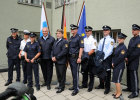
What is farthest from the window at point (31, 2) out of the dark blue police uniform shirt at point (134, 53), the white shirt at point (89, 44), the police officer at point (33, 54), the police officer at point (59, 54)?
the dark blue police uniform shirt at point (134, 53)

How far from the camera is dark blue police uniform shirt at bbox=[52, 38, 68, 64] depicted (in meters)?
3.90

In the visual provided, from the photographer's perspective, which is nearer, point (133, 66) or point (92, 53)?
point (133, 66)

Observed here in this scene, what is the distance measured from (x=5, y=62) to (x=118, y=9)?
238 inches

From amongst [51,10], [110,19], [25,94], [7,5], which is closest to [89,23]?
[110,19]

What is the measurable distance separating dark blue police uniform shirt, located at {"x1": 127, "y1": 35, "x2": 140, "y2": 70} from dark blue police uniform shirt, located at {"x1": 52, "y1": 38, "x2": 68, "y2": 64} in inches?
71.8

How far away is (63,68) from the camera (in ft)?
13.2

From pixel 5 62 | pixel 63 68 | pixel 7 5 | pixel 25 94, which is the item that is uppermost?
pixel 7 5

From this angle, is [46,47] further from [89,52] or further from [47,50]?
[89,52]

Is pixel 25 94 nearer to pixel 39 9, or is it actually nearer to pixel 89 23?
pixel 89 23

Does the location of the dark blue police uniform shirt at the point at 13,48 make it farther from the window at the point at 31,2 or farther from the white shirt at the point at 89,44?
the window at the point at 31,2

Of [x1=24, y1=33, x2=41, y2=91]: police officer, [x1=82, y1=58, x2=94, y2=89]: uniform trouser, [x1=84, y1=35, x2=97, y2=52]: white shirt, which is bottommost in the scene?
[x1=82, y1=58, x2=94, y2=89]: uniform trouser

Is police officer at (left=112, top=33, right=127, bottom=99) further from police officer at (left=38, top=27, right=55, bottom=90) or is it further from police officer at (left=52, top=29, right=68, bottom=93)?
police officer at (left=38, top=27, right=55, bottom=90)

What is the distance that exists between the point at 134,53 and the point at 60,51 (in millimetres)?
2084

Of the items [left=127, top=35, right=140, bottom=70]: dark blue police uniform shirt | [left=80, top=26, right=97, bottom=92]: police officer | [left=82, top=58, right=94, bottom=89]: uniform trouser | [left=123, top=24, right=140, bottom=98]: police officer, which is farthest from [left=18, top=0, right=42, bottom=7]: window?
[left=127, top=35, right=140, bottom=70]: dark blue police uniform shirt
